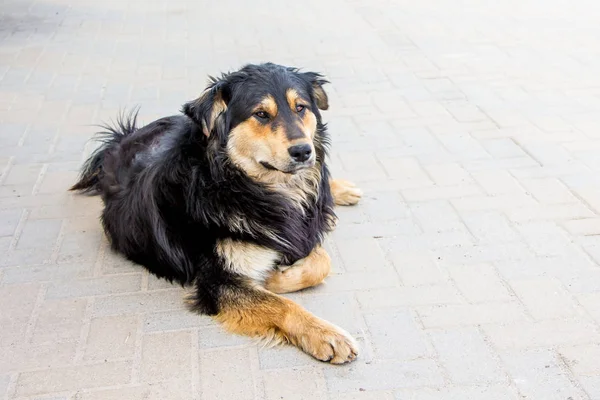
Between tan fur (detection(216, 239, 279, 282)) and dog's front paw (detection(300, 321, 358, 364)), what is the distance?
0.53 meters

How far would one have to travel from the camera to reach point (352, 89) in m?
6.77

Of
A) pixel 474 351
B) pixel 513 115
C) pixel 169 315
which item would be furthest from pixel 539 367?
pixel 513 115

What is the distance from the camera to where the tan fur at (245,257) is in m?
3.61

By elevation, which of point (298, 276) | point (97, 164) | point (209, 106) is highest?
point (209, 106)

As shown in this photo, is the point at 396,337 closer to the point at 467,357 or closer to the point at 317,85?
the point at 467,357

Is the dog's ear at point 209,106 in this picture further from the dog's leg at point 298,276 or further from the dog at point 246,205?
the dog's leg at point 298,276

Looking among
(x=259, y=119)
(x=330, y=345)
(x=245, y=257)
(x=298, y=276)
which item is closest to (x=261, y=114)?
(x=259, y=119)

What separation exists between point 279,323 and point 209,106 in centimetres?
115

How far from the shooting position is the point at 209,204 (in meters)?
3.60

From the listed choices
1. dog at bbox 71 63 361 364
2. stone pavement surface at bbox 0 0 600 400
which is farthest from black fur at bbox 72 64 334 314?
stone pavement surface at bbox 0 0 600 400

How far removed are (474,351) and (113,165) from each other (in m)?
2.56

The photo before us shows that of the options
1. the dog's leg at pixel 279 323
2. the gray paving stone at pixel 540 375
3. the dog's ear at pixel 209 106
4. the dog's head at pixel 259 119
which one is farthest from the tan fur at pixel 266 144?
the gray paving stone at pixel 540 375

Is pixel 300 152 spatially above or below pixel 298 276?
above

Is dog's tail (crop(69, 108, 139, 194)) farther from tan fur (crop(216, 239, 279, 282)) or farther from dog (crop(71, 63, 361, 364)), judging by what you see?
tan fur (crop(216, 239, 279, 282))
